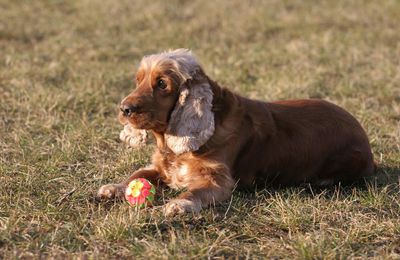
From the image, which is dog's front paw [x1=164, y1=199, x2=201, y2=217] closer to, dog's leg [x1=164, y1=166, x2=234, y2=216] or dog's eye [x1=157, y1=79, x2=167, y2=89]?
dog's leg [x1=164, y1=166, x2=234, y2=216]

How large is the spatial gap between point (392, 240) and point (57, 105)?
12.5 feet

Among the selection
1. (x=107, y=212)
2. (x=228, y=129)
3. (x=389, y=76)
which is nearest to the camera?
(x=107, y=212)

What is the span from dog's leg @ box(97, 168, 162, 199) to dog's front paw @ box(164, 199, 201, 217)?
1.50 feet

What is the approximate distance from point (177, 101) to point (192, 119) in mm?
169

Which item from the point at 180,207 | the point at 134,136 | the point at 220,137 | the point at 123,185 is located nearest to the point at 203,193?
the point at 180,207

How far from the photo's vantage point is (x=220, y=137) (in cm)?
463

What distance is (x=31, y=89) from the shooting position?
7.14 metres

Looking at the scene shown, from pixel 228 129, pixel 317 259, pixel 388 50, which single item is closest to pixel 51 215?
pixel 228 129

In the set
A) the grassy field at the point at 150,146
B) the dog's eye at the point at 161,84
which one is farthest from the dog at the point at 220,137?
the grassy field at the point at 150,146

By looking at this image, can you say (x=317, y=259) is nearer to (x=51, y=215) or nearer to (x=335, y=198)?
(x=335, y=198)

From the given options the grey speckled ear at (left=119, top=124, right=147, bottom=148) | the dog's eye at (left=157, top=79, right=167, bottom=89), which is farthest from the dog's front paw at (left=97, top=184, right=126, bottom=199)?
the dog's eye at (left=157, top=79, right=167, bottom=89)

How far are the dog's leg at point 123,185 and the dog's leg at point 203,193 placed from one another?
32cm

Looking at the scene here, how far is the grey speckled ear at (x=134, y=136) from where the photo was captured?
476 cm

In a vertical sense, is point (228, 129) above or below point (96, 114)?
above
